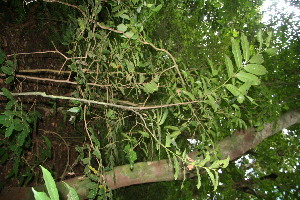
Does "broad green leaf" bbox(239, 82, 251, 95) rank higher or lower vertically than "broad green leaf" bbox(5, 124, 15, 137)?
higher

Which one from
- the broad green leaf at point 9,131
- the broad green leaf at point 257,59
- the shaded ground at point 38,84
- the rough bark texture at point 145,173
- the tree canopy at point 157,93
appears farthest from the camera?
the shaded ground at point 38,84

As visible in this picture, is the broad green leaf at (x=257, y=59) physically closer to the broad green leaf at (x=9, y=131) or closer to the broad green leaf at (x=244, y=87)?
the broad green leaf at (x=244, y=87)

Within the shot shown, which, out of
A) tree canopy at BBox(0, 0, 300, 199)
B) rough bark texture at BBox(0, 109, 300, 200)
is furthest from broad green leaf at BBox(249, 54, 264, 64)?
rough bark texture at BBox(0, 109, 300, 200)

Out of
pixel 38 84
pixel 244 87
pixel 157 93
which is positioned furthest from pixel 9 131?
pixel 38 84

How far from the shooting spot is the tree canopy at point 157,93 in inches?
56.0

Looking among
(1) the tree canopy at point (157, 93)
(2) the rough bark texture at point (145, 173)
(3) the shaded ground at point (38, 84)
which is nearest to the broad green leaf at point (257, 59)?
(1) the tree canopy at point (157, 93)

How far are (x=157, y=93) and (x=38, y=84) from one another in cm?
141

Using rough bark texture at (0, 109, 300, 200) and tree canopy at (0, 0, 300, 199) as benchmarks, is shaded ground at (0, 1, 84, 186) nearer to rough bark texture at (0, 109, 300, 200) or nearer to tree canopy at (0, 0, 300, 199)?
tree canopy at (0, 0, 300, 199)

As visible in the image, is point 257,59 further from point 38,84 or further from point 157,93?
point 38,84

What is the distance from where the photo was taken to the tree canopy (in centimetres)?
142

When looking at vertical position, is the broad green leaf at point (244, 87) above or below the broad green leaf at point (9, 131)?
above

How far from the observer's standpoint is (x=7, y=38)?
2695 mm

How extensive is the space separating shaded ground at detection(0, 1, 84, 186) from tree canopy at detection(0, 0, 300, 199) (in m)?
0.02

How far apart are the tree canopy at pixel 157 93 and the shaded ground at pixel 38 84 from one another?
2 cm
